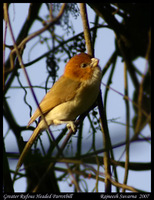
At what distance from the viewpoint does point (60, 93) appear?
148 inches

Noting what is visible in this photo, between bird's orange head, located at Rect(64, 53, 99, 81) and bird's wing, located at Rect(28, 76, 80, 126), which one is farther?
bird's wing, located at Rect(28, 76, 80, 126)

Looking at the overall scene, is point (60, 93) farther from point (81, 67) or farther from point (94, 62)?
point (94, 62)

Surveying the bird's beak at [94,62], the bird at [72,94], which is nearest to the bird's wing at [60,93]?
the bird at [72,94]

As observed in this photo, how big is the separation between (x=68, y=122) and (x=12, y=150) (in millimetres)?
889

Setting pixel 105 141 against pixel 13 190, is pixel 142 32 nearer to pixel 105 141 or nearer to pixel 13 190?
pixel 105 141

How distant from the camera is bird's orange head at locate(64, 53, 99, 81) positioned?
3.55 meters

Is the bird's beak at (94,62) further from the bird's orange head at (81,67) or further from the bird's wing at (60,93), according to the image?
the bird's wing at (60,93)

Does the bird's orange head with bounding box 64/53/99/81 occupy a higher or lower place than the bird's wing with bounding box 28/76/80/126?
higher

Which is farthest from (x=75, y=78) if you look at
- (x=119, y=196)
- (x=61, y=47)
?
(x=119, y=196)

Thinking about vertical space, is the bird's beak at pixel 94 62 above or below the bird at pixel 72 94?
above

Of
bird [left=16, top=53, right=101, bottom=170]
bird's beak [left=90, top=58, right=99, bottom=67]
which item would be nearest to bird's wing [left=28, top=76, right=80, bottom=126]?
bird [left=16, top=53, right=101, bottom=170]

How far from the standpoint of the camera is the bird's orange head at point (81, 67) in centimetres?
355

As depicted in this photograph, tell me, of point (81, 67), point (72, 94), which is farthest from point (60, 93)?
point (81, 67)

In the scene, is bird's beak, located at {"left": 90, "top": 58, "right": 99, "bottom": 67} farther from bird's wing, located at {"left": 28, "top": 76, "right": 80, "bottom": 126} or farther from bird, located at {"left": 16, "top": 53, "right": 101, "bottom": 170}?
bird's wing, located at {"left": 28, "top": 76, "right": 80, "bottom": 126}
